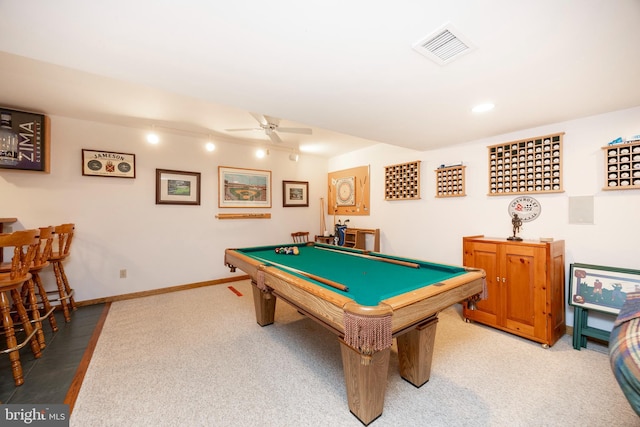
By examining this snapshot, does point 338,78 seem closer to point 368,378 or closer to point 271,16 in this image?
point 271,16

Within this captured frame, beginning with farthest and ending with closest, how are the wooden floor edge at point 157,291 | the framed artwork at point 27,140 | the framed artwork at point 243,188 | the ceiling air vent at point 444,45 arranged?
the framed artwork at point 243,188
the wooden floor edge at point 157,291
the framed artwork at point 27,140
the ceiling air vent at point 444,45

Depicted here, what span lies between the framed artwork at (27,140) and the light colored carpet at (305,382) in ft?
7.16

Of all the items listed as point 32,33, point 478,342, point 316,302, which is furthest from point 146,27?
point 478,342

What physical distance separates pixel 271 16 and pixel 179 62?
77 cm

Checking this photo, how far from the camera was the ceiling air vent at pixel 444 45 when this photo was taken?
4.48 ft

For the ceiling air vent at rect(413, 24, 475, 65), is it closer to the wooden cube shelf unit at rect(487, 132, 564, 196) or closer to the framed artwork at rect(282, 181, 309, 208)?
the wooden cube shelf unit at rect(487, 132, 564, 196)

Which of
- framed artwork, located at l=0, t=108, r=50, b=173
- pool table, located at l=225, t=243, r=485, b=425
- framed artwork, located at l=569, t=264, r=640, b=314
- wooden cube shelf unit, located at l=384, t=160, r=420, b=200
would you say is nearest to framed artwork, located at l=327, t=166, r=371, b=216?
wooden cube shelf unit, located at l=384, t=160, r=420, b=200

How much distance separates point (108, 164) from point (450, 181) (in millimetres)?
4814

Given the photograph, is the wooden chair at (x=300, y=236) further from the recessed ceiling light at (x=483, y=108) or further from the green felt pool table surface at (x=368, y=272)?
the recessed ceiling light at (x=483, y=108)

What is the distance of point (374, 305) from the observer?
1312 mm

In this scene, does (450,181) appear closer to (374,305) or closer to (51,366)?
(374,305)

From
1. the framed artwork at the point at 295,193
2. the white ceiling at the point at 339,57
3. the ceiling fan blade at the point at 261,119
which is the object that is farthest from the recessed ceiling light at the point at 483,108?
the framed artwork at the point at 295,193

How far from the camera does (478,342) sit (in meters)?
2.46

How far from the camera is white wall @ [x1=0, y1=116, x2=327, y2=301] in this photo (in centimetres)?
326
